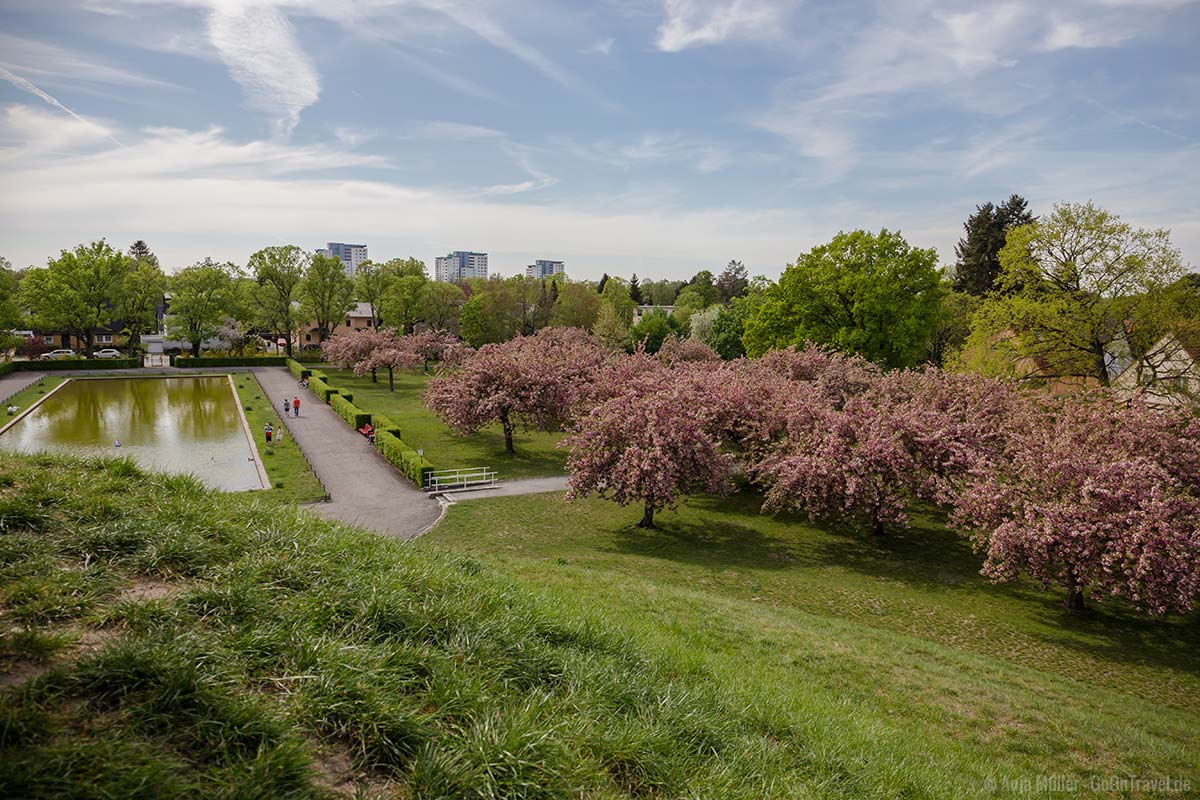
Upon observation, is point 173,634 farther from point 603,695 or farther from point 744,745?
point 744,745

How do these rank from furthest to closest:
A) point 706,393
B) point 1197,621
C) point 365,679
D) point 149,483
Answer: point 706,393
point 1197,621
point 149,483
point 365,679

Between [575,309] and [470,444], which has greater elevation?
[575,309]

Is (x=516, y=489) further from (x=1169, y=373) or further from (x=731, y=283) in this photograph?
(x=731, y=283)

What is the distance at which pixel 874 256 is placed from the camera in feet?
121

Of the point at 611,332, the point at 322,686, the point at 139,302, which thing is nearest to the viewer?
the point at 322,686

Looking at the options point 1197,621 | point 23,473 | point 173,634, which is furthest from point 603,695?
point 1197,621

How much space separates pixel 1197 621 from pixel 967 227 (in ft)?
174

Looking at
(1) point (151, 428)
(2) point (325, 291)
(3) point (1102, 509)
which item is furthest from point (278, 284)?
(3) point (1102, 509)

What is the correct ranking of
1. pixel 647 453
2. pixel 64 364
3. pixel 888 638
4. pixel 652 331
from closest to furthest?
1. pixel 888 638
2. pixel 647 453
3. pixel 64 364
4. pixel 652 331

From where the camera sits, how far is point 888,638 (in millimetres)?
12156

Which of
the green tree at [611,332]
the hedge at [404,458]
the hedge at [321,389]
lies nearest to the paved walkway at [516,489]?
the hedge at [404,458]

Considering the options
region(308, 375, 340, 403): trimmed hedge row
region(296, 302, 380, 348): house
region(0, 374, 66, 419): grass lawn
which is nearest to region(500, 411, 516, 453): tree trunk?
region(308, 375, 340, 403): trimmed hedge row

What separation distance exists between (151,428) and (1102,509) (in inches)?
1582

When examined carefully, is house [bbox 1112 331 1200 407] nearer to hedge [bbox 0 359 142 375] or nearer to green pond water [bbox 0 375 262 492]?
green pond water [bbox 0 375 262 492]
